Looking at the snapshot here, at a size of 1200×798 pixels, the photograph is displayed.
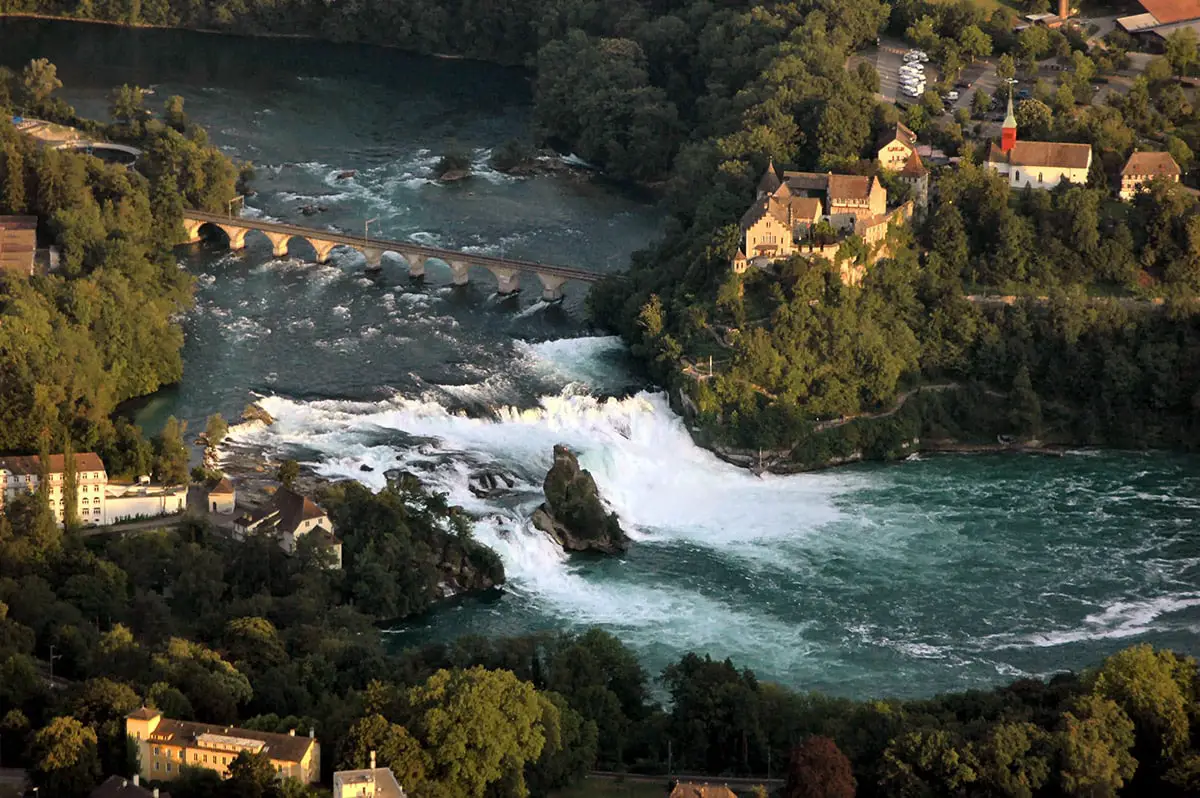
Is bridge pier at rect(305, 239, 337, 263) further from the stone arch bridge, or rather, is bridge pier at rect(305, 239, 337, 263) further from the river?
the river

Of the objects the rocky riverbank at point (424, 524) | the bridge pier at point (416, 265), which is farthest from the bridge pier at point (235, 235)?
the rocky riverbank at point (424, 524)

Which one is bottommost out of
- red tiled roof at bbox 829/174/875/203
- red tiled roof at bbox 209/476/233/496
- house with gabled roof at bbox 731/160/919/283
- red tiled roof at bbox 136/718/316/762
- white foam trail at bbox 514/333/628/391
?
red tiled roof at bbox 209/476/233/496

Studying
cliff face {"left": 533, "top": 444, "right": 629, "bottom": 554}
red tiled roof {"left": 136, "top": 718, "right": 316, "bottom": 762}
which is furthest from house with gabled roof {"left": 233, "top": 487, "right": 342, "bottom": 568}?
red tiled roof {"left": 136, "top": 718, "right": 316, "bottom": 762}

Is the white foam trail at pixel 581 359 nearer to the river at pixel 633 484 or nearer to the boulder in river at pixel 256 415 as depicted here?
the river at pixel 633 484

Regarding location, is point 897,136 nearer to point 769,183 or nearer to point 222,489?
point 769,183

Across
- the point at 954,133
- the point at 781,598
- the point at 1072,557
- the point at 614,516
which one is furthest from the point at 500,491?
the point at 954,133
